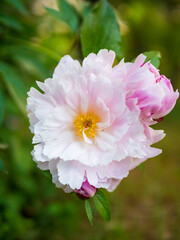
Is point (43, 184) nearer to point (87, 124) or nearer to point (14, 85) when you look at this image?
point (14, 85)

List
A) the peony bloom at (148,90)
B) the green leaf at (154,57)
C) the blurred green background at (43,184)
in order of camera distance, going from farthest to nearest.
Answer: the blurred green background at (43,184)
the green leaf at (154,57)
the peony bloom at (148,90)

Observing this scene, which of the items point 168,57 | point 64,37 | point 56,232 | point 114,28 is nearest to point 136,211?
point 56,232

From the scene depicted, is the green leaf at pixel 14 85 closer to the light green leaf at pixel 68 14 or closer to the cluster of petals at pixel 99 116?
the light green leaf at pixel 68 14

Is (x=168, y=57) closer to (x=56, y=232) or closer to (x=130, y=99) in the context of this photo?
(x=56, y=232)

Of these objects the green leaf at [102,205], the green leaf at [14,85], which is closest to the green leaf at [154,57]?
the green leaf at [102,205]

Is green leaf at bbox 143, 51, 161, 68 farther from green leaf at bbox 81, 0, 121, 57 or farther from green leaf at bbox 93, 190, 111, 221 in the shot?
green leaf at bbox 93, 190, 111, 221

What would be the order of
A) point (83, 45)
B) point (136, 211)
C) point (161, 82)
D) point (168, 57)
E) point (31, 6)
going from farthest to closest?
point (168, 57) → point (31, 6) → point (136, 211) → point (83, 45) → point (161, 82)

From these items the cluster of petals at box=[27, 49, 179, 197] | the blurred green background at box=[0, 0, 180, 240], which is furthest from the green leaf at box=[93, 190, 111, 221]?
the blurred green background at box=[0, 0, 180, 240]
